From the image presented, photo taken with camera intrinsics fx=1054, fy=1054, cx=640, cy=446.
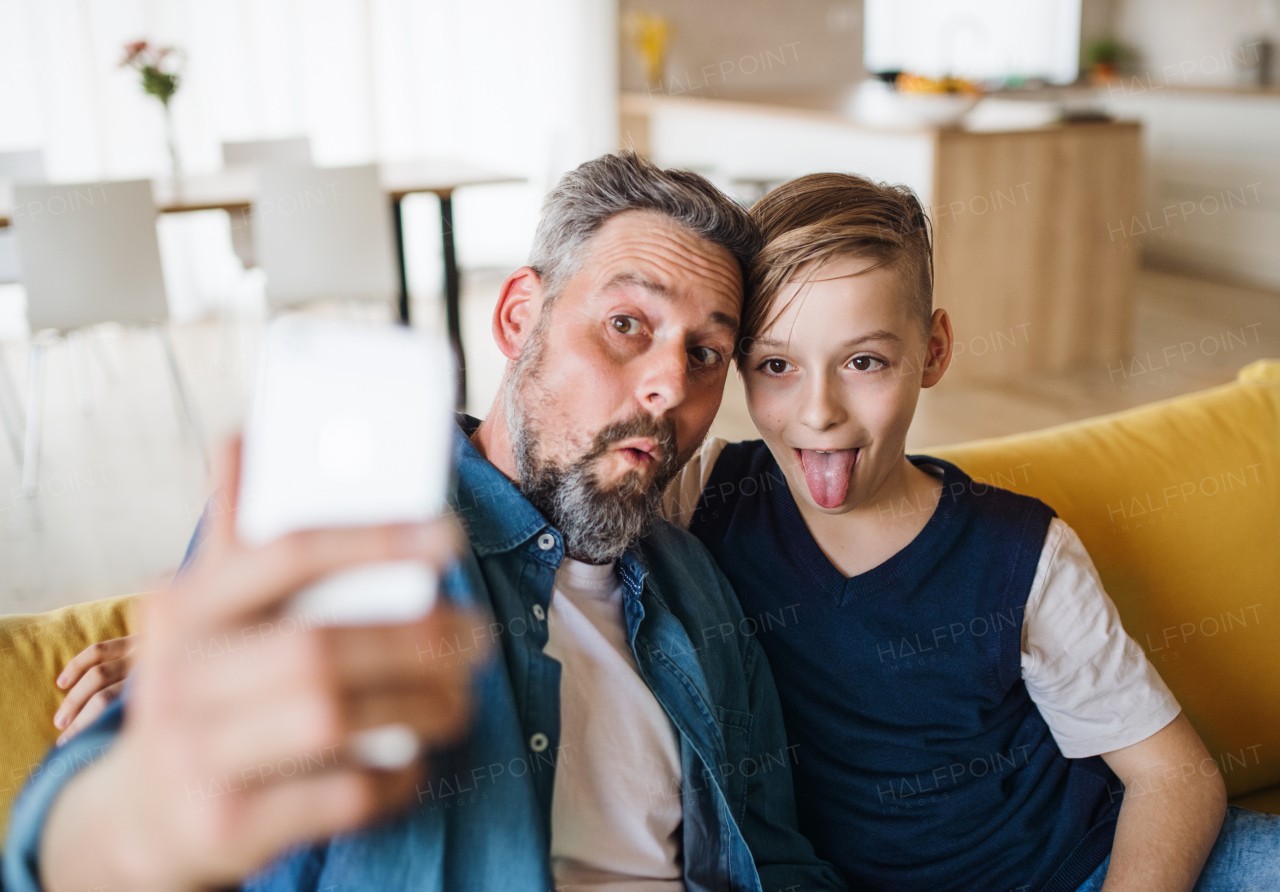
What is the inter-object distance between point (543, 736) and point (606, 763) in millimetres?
100

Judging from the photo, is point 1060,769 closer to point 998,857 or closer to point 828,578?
point 998,857

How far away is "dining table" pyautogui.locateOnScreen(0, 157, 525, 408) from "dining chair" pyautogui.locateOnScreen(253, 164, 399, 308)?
0.27ft

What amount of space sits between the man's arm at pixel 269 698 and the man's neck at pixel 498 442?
A: 0.64 metres

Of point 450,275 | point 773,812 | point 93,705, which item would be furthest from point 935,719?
point 450,275

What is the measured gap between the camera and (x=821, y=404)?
0.96 m

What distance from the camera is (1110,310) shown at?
430cm

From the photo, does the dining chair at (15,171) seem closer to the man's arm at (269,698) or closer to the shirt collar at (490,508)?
the shirt collar at (490,508)

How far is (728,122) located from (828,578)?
183 inches

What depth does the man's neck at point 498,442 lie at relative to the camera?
3.07 feet

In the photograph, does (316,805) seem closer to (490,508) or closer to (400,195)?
(490,508)

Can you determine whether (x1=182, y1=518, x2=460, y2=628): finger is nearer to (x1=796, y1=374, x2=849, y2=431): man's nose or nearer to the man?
the man

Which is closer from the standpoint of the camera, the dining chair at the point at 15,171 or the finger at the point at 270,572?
the finger at the point at 270,572

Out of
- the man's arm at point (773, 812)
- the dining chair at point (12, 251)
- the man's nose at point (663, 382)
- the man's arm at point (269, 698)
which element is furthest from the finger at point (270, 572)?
the dining chair at point (12, 251)

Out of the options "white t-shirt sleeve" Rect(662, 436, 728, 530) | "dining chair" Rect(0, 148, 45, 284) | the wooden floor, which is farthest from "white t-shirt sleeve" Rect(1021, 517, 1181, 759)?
"dining chair" Rect(0, 148, 45, 284)
